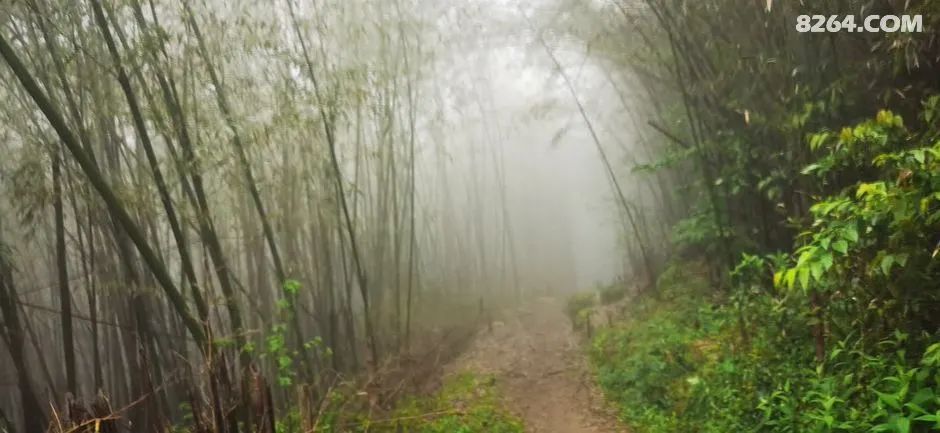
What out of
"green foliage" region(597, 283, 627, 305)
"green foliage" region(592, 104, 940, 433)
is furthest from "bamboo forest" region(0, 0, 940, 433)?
"green foliage" region(597, 283, 627, 305)

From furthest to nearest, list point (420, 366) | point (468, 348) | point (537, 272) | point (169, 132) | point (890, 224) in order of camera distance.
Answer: point (537, 272) < point (468, 348) < point (420, 366) < point (169, 132) < point (890, 224)

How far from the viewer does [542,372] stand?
5777 millimetres

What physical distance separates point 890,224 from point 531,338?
5.40m

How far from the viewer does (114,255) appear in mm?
4516

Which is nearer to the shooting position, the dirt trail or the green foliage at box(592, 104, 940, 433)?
the green foliage at box(592, 104, 940, 433)

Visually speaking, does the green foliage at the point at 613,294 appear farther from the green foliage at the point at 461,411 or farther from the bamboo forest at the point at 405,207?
the green foliage at the point at 461,411

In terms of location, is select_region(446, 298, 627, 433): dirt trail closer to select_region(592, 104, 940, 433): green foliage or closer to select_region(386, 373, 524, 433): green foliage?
select_region(386, 373, 524, 433): green foliage

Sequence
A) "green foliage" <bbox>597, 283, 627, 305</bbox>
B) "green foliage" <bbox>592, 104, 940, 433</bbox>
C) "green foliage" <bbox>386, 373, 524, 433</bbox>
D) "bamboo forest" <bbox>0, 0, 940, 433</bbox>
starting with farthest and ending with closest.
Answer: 1. "green foliage" <bbox>597, 283, 627, 305</bbox>
2. "green foliage" <bbox>386, 373, 524, 433</bbox>
3. "bamboo forest" <bbox>0, 0, 940, 433</bbox>
4. "green foliage" <bbox>592, 104, 940, 433</bbox>

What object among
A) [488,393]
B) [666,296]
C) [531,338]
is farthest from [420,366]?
[666,296]

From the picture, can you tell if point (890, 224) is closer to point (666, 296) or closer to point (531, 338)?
point (666, 296)

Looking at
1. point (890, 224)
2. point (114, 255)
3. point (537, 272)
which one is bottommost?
point (537, 272)

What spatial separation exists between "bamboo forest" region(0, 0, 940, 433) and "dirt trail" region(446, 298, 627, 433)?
0.04m

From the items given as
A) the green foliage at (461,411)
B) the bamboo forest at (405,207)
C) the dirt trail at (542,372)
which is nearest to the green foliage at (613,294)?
the dirt trail at (542,372)

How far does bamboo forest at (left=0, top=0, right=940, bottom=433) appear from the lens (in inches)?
92.4
